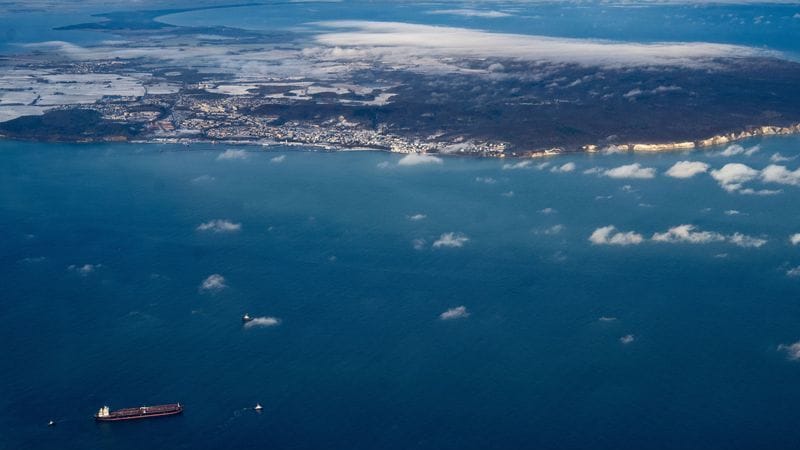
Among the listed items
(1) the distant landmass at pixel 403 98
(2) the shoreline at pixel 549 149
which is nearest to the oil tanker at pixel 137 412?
(2) the shoreline at pixel 549 149

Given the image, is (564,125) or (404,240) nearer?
(404,240)

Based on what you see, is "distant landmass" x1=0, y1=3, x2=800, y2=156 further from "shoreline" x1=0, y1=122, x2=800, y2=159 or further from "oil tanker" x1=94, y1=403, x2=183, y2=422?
"oil tanker" x1=94, y1=403, x2=183, y2=422

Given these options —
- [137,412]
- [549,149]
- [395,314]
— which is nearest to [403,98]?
[549,149]

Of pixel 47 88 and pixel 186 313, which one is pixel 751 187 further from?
pixel 47 88

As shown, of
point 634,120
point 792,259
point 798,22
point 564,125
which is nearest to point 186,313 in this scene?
point 792,259

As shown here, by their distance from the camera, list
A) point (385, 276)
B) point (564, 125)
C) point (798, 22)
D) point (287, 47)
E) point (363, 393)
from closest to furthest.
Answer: point (363, 393), point (385, 276), point (564, 125), point (287, 47), point (798, 22)

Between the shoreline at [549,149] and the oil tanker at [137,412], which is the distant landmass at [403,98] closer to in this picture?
the shoreline at [549,149]
